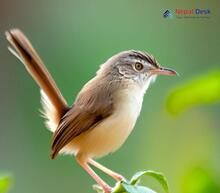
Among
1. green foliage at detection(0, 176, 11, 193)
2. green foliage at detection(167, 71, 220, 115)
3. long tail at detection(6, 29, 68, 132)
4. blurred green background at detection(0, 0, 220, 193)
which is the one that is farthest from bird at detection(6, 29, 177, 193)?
green foliage at detection(167, 71, 220, 115)

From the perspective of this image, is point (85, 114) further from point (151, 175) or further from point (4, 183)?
point (4, 183)

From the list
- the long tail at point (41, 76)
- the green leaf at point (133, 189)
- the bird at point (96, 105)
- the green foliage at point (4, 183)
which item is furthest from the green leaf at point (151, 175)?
the long tail at point (41, 76)

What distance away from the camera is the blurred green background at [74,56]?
195 cm

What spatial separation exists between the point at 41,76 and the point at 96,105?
0.56 feet

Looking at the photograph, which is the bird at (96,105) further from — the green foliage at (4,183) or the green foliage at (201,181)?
the green foliage at (201,181)

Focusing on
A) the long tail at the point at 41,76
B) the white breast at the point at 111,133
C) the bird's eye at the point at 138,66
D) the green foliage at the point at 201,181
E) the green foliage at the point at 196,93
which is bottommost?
the white breast at the point at 111,133

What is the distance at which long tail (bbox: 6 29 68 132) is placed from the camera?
115 cm

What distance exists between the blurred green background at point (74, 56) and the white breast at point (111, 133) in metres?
0.56

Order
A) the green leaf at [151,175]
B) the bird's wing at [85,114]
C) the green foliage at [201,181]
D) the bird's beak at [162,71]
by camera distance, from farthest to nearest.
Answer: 1. the bird's beak at [162,71]
2. the bird's wing at [85,114]
3. the green leaf at [151,175]
4. the green foliage at [201,181]

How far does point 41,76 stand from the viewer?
1.21 m

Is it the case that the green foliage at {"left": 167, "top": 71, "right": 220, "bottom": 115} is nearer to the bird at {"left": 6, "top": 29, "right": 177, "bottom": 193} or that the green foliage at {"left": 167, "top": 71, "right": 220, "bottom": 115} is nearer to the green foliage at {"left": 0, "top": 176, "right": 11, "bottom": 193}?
the green foliage at {"left": 0, "top": 176, "right": 11, "bottom": 193}

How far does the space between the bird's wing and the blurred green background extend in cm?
55

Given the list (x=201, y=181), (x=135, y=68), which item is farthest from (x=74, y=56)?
(x=201, y=181)

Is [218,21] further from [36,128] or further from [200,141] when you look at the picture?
[200,141]
